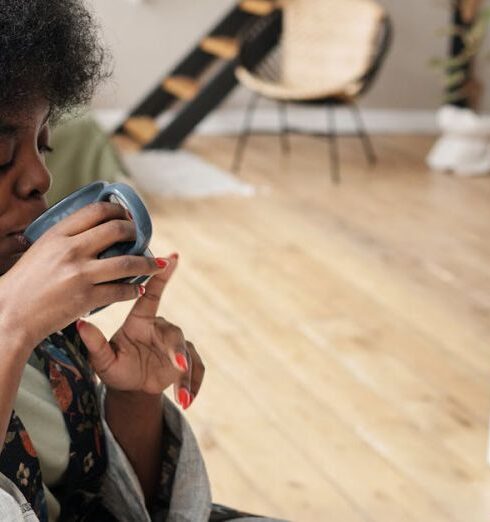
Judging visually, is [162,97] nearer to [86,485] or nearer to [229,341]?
[229,341]

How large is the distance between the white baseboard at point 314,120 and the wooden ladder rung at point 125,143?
36 centimetres

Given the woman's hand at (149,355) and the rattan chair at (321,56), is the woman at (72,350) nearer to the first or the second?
the woman's hand at (149,355)

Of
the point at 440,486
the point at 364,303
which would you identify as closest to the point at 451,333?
the point at 364,303

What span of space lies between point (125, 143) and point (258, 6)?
102 cm

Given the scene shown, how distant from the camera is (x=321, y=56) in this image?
5762 mm

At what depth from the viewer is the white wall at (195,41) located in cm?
602

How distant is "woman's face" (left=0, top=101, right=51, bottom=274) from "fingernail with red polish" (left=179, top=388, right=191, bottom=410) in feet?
0.77

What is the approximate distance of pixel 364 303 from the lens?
3354mm

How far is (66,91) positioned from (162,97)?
16.8 ft

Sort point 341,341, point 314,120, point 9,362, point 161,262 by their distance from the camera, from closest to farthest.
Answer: point 9,362 → point 161,262 → point 341,341 → point 314,120

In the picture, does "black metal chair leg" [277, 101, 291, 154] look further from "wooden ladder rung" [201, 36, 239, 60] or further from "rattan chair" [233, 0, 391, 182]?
"wooden ladder rung" [201, 36, 239, 60]

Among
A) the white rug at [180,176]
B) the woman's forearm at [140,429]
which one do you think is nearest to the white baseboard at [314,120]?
the white rug at [180,176]

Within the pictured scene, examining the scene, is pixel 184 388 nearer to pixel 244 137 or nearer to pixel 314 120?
pixel 244 137

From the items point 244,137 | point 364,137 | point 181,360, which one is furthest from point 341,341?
point 364,137
